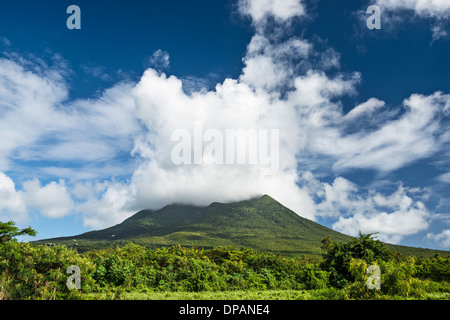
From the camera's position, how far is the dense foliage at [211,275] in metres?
12.8

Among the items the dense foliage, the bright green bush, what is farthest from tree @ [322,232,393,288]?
the bright green bush

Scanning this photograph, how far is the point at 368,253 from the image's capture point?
24.4 metres

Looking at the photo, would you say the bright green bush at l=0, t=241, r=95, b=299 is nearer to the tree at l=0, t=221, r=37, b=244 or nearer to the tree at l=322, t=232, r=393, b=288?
the tree at l=0, t=221, r=37, b=244

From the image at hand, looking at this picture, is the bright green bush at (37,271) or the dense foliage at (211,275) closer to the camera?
the bright green bush at (37,271)

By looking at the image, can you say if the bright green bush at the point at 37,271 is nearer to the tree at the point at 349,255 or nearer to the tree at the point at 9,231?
the tree at the point at 9,231

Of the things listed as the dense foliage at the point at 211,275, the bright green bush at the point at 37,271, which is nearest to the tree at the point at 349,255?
the dense foliage at the point at 211,275

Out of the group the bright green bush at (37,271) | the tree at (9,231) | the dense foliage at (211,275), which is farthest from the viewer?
the tree at (9,231)

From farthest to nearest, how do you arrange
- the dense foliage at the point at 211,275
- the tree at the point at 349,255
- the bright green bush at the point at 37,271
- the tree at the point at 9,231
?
1. the tree at the point at 349,255
2. the tree at the point at 9,231
3. the dense foliage at the point at 211,275
4. the bright green bush at the point at 37,271

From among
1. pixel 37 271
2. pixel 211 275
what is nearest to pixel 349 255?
pixel 211 275

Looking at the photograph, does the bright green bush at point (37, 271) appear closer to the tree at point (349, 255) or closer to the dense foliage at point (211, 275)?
the dense foliage at point (211, 275)

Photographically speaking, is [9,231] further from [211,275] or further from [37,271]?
[211,275]

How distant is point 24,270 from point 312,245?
495 ft
